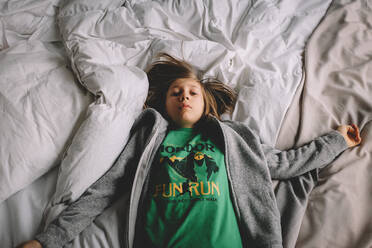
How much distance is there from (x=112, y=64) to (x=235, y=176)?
65 centimetres

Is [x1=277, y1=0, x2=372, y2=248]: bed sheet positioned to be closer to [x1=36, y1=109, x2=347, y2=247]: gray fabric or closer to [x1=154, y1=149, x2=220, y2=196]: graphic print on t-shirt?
[x1=36, y1=109, x2=347, y2=247]: gray fabric

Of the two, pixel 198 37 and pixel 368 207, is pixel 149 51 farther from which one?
pixel 368 207

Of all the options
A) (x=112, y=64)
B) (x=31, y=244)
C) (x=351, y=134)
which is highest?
(x=112, y=64)

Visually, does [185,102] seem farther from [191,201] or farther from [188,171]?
[191,201]

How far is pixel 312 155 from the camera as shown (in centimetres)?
98

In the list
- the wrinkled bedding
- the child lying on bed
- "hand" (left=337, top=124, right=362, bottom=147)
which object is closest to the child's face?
the child lying on bed

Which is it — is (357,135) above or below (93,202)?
above

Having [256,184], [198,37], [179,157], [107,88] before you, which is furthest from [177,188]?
[198,37]

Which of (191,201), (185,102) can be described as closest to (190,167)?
(191,201)

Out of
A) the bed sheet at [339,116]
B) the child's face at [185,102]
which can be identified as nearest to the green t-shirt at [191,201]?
the child's face at [185,102]

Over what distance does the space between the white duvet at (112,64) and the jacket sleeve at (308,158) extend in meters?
0.10

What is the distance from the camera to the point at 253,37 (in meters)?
1.26

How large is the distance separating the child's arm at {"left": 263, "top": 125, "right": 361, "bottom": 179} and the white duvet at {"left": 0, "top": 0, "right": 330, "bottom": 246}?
9cm

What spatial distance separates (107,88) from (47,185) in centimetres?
38
